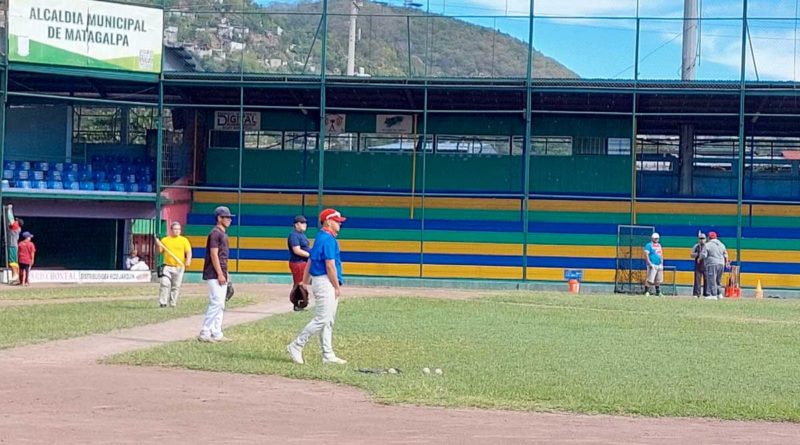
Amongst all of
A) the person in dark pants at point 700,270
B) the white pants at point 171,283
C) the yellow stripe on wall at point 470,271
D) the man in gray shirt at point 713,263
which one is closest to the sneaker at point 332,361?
the white pants at point 171,283

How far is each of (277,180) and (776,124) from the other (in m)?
17.0

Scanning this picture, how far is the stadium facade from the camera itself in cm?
3775

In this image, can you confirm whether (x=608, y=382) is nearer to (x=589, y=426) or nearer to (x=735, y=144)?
(x=589, y=426)

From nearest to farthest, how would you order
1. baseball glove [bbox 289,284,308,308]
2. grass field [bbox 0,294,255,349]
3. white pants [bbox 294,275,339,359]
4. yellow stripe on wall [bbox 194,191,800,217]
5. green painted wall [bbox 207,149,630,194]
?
white pants [bbox 294,275,339,359] → baseball glove [bbox 289,284,308,308] → grass field [bbox 0,294,255,349] → yellow stripe on wall [bbox 194,191,800,217] → green painted wall [bbox 207,149,630,194]

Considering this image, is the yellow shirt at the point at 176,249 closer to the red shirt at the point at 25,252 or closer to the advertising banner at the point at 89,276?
the red shirt at the point at 25,252

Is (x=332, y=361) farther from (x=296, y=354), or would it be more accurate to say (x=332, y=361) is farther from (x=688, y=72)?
(x=688, y=72)

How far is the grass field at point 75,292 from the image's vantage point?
28.3 meters

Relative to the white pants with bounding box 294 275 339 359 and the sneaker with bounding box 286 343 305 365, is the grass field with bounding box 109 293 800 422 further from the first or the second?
the white pants with bounding box 294 275 339 359

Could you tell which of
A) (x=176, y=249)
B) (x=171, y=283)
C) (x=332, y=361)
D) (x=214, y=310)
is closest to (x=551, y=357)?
(x=332, y=361)

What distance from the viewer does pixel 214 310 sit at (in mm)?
17547

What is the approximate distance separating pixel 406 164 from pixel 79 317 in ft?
69.4

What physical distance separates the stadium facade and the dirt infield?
896 inches

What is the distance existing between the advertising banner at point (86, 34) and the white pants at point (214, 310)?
67.8 ft

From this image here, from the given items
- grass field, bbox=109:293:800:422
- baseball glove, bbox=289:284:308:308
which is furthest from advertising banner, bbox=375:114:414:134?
baseball glove, bbox=289:284:308:308
